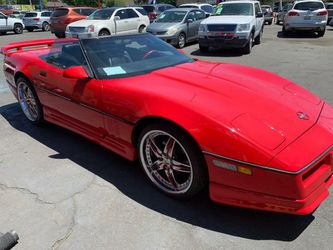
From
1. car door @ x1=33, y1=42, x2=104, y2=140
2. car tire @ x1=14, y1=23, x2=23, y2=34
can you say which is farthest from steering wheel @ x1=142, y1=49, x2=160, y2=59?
car tire @ x1=14, y1=23, x2=23, y2=34

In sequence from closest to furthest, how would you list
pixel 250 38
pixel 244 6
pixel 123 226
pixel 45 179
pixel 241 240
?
pixel 241 240 → pixel 123 226 → pixel 45 179 → pixel 250 38 → pixel 244 6

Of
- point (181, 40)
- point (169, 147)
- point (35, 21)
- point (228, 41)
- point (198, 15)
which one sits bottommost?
point (35, 21)

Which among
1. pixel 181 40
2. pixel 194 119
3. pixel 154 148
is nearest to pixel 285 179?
pixel 194 119

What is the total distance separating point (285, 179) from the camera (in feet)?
7.25

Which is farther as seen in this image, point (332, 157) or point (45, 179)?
Result: point (45, 179)

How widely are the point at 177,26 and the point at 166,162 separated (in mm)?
10160

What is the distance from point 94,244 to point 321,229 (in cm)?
172

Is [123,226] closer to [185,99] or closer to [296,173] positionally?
[185,99]

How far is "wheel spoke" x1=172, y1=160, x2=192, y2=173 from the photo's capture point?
2765mm

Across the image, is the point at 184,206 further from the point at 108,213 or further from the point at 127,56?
the point at 127,56

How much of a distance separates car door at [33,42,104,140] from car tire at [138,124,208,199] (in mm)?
663

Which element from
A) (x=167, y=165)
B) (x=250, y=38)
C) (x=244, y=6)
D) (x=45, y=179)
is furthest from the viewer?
(x=244, y=6)

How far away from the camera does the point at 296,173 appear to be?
2.18 meters

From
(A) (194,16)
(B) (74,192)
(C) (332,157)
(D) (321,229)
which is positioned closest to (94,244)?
(B) (74,192)
